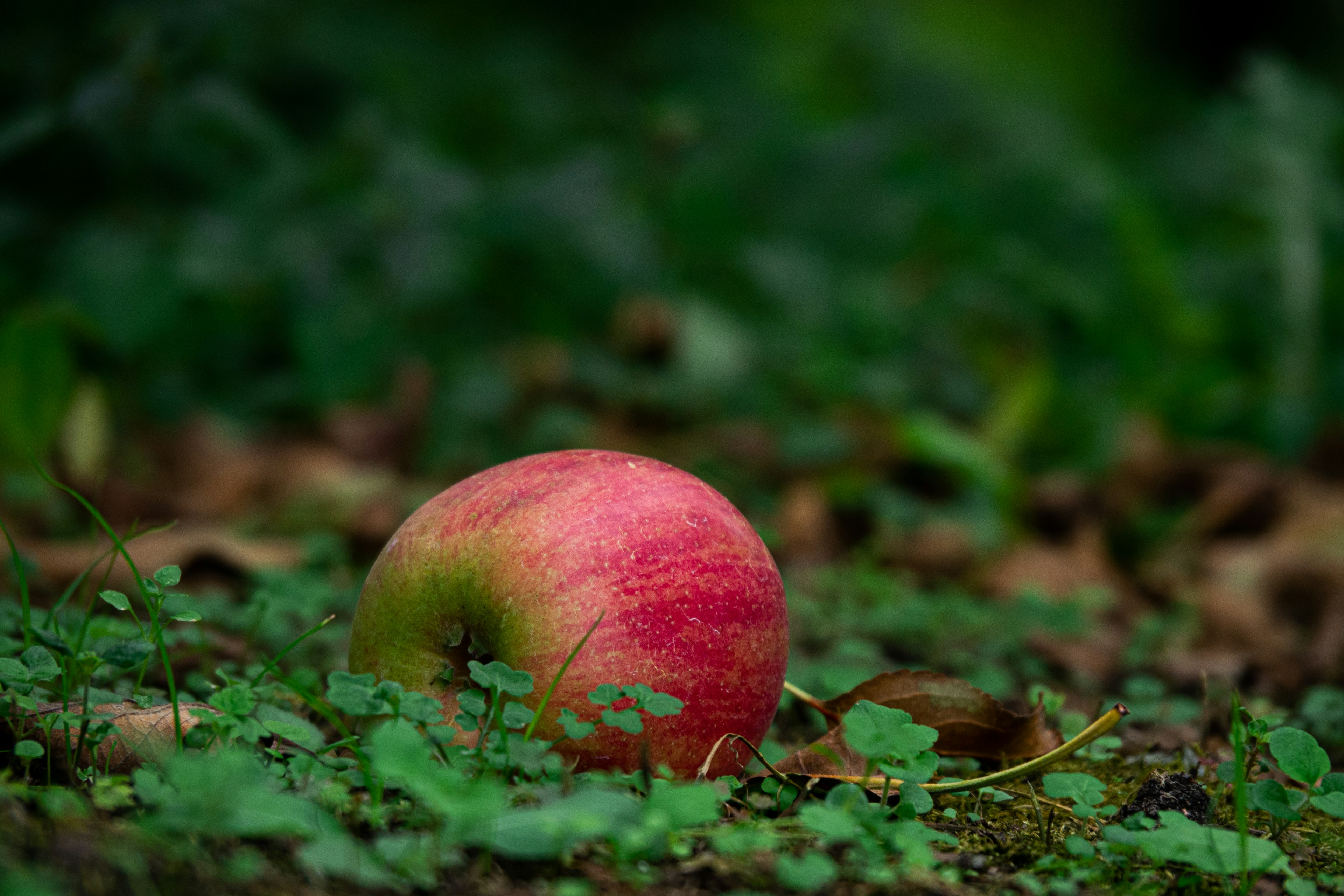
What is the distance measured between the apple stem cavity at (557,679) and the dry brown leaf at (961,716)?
0.47 m

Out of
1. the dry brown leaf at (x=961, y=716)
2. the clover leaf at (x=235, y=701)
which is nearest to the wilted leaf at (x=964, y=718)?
the dry brown leaf at (x=961, y=716)

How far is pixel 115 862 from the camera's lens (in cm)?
98

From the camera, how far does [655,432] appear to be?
4.54m

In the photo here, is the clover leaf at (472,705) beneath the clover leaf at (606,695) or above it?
beneath

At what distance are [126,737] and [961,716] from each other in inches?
46.2

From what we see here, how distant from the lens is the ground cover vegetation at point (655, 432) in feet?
4.20

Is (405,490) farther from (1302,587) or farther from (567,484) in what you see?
(1302,587)

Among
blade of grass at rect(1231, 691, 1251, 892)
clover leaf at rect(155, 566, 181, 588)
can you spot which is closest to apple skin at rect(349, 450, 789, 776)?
clover leaf at rect(155, 566, 181, 588)

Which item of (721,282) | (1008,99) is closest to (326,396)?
(721,282)

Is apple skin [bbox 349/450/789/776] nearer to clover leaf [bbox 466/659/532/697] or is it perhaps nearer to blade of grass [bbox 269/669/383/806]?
clover leaf [bbox 466/659/532/697]

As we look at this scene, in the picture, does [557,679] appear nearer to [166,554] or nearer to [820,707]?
[820,707]

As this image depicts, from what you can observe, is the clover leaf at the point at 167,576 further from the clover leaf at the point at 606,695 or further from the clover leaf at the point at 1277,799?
the clover leaf at the point at 1277,799

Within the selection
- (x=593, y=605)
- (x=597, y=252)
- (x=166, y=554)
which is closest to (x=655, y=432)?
(x=597, y=252)

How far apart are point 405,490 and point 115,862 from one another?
2868 millimetres
